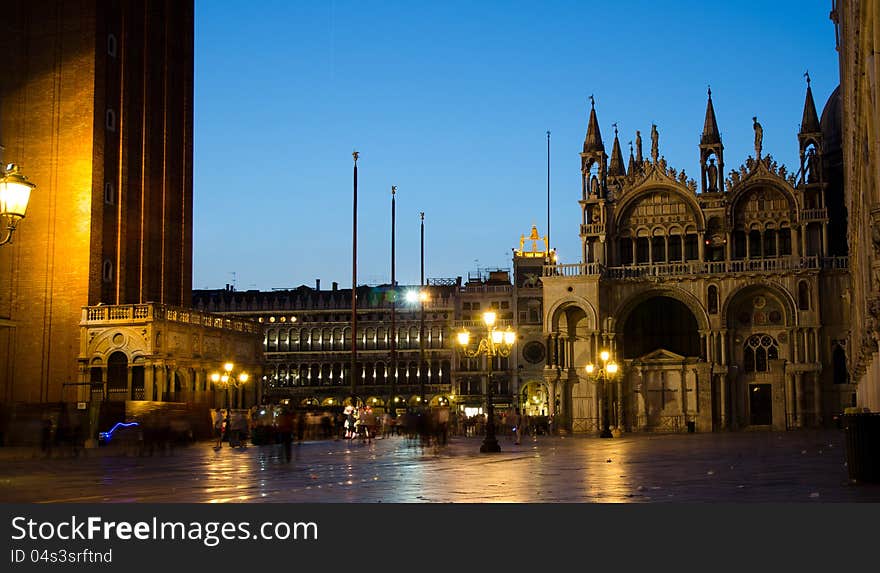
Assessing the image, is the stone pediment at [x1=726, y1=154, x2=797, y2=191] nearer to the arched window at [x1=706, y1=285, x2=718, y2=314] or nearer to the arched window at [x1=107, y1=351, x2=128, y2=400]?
the arched window at [x1=706, y1=285, x2=718, y2=314]

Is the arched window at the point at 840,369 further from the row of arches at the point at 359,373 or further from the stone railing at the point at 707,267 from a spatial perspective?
the row of arches at the point at 359,373

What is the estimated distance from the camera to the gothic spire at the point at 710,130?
6194 centimetres

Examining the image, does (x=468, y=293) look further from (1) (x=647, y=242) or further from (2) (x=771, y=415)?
(2) (x=771, y=415)

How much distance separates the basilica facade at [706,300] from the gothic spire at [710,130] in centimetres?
7

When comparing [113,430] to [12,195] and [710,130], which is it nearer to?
[12,195]

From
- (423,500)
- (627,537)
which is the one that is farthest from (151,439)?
(627,537)

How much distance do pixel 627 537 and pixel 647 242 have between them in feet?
180

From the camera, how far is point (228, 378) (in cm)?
4878

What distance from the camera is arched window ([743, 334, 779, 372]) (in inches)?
2343

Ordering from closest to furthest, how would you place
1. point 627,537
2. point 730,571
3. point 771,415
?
point 730,571 → point 627,537 → point 771,415

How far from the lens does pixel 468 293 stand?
91062 millimetres

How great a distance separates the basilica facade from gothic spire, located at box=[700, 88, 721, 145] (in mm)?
70

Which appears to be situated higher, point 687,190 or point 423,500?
point 687,190

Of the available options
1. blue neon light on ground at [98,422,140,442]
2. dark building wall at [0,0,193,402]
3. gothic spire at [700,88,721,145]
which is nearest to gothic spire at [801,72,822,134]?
gothic spire at [700,88,721,145]
